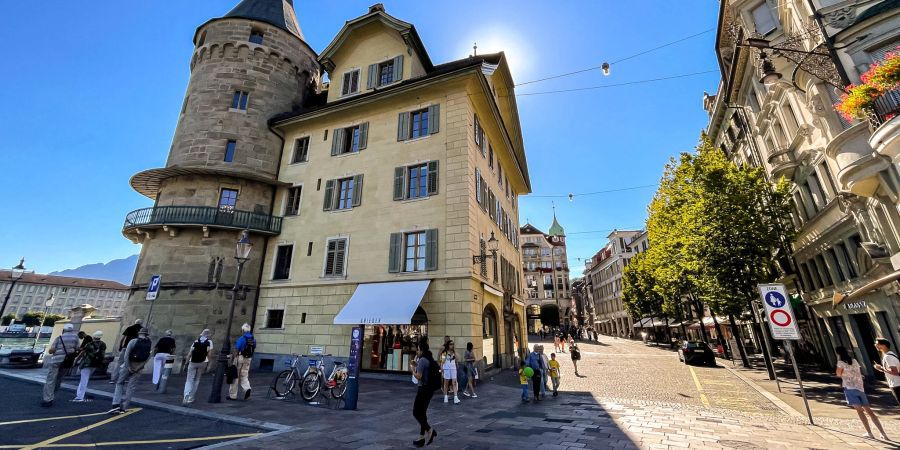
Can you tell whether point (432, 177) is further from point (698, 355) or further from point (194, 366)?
point (698, 355)

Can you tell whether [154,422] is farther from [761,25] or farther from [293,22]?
[761,25]

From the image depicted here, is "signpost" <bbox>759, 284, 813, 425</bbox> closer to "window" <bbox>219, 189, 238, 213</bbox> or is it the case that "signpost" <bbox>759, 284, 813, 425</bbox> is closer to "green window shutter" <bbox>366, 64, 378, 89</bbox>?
"green window shutter" <bbox>366, 64, 378, 89</bbox>

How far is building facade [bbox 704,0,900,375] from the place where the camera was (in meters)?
12.5

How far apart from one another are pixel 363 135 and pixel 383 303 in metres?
10.0

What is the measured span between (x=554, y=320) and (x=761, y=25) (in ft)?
194

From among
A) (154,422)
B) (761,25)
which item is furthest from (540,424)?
(761,25)

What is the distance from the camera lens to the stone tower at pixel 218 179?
60.1 ft

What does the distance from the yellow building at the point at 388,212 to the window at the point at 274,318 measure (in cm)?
6

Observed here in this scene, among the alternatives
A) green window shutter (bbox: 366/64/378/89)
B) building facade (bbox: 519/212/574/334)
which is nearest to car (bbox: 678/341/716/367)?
green window shutter (bbox: 366/64/378/89)

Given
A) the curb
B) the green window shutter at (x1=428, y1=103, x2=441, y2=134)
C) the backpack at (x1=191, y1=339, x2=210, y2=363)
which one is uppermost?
the green window shutter at (x1=428, y1=103, x2=441, y2=134)

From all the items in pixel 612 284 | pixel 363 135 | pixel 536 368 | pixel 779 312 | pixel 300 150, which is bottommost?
pixel 536 368

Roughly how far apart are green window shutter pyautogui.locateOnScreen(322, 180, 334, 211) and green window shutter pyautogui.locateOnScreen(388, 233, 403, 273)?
471 cm

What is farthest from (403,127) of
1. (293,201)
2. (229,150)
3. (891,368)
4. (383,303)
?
(891,368)

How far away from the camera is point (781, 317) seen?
902 cm
